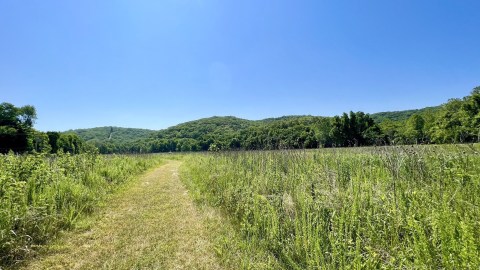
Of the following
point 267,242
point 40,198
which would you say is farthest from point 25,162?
point 267,242

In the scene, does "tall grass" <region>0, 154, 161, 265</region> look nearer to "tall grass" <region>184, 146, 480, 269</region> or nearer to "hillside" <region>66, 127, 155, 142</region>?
"tall grass" <region>184, 146, 480, 269</region>

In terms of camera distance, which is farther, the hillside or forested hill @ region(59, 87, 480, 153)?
the hillside

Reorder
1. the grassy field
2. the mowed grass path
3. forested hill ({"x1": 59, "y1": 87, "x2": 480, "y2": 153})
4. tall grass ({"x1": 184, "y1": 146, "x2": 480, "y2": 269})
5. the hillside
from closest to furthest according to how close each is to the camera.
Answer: tall grass ({"x1": 184, "y1": 146, "x2": 480, "y2": 269})
the grassy field
the mowed grass path
forested hill ({"x1": 59, "y1": 87, "x2": 480, "y2": 153})
the hillside

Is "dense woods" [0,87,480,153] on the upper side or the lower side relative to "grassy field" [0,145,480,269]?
upper

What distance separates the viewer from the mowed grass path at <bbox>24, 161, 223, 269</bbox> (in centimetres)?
362

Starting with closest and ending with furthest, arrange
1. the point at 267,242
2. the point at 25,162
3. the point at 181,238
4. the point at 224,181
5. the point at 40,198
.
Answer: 1. the point at 267,242
2. the point at 181,238
3. the point at 40,198
4. the point at 25,162
5. the point at 224,181

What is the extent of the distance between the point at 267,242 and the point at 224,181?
4.52m

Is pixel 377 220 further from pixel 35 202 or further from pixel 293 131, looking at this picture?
pixel 293 131

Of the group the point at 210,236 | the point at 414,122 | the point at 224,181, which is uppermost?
the point at 414,122

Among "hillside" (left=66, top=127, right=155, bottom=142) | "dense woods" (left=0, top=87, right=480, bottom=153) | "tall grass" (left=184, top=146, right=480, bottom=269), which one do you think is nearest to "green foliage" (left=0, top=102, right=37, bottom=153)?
"dense woods" (left=0, top=87, right=480, bottom=153)

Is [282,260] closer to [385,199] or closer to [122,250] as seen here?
[385,199]

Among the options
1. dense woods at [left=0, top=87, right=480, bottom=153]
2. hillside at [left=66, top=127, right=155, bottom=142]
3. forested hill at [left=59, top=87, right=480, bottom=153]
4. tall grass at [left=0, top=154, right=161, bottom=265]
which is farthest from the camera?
hillside at [left=66, top=127, right=155, bottom=142]

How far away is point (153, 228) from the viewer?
16.8ft

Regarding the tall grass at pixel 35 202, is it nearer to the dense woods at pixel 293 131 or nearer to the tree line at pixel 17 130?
the dense woods at pixel 293 131
